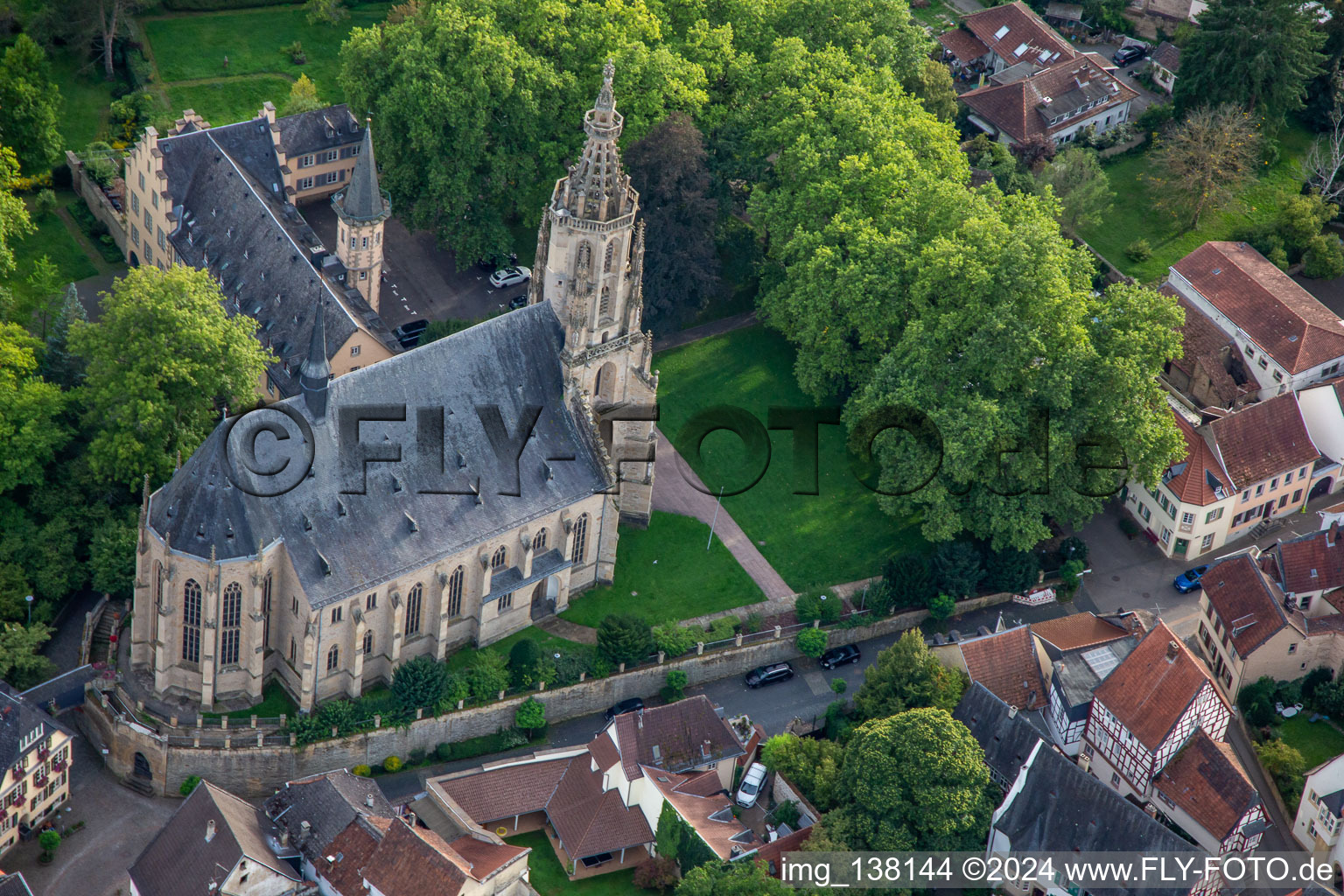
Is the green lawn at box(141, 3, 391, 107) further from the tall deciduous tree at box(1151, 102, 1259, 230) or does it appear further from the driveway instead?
the tall deciduous tree at box(1151, 102, 1259, 230)

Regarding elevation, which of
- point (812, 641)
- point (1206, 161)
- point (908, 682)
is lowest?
point (812, 641)

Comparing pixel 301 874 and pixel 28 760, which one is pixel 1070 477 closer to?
pixel 301 874

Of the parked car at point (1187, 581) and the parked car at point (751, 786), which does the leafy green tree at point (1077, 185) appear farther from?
the parked car at point (751, 786)

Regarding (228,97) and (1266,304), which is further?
(228,97)

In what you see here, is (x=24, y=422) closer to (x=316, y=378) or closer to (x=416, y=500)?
(x=316, y=378)

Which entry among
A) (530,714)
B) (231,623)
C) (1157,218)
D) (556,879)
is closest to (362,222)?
(231,623)

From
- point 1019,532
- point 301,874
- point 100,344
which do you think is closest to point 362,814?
point 301,874
